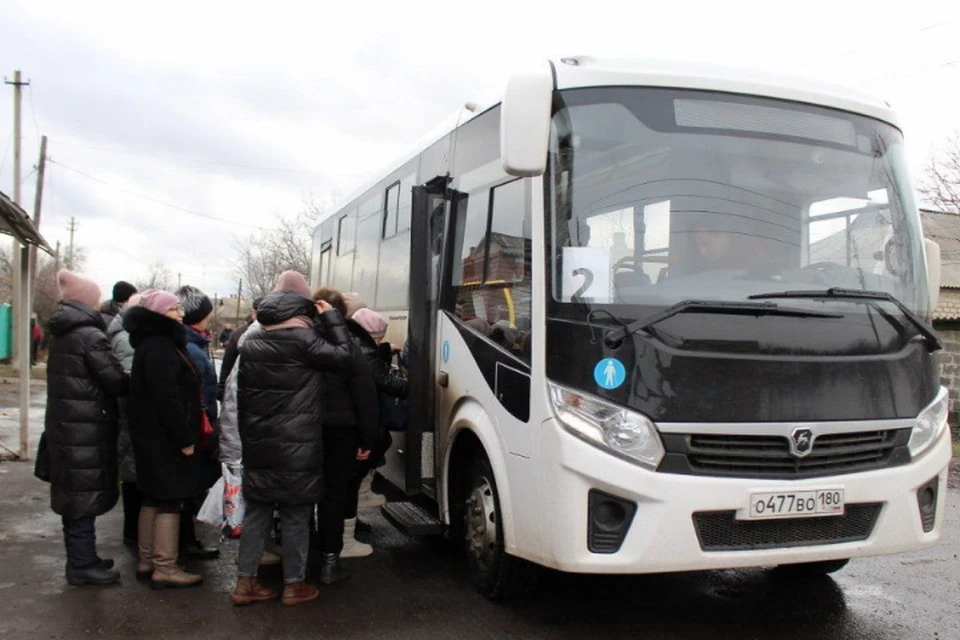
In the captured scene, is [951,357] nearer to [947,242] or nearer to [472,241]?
[947,242]

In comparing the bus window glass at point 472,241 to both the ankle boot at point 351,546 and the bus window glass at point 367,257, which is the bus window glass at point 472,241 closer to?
the ankle boot at point 351,546

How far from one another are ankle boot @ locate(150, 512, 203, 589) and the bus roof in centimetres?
348

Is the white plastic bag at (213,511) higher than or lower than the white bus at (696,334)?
lower

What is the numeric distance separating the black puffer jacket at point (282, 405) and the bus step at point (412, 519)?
84 cm

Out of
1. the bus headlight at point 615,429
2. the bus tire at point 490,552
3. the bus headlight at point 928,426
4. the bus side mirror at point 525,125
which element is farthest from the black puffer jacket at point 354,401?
the bus headlight at point 928,426

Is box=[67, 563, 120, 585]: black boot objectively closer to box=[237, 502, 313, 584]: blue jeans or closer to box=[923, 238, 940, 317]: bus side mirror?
box=[237, 502, 313, 584]: blue jeans

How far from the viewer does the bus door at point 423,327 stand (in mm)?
5488

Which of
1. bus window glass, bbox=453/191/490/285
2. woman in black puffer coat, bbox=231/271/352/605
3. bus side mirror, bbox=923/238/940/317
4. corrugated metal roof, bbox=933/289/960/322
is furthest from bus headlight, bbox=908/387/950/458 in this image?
corrugated metal roof, bbox=933/289/960/322

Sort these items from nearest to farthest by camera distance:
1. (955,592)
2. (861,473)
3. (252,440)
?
(861,473), (252,440), (955,592)

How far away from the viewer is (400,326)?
21.6ft

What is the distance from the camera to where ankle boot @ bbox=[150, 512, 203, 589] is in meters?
5.15

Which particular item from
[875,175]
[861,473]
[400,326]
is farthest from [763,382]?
[400,326]

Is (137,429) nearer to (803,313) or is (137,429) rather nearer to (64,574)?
(64,574)

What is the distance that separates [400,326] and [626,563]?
3203 millimetres
